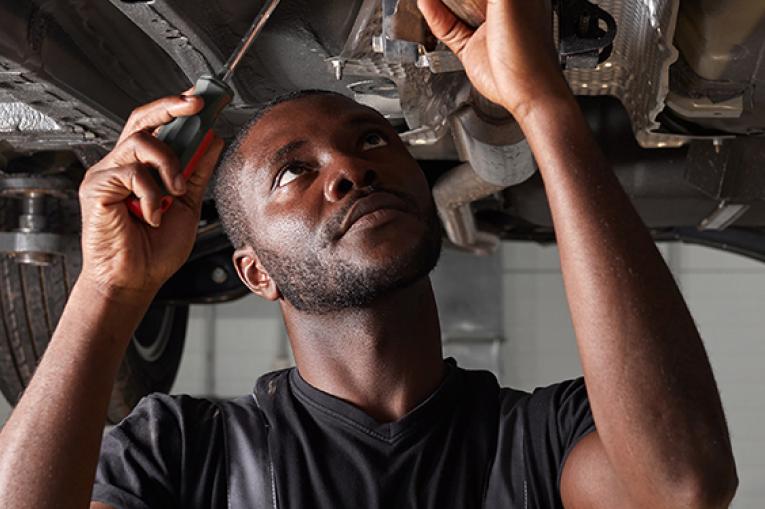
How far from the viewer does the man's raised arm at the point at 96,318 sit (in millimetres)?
1089

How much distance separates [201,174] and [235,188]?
21cm

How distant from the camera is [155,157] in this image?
3.55ft

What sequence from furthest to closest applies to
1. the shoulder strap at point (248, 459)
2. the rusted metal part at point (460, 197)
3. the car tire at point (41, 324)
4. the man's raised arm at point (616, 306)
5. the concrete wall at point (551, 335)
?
the concrete wall at point (551, 335) < the car tire at point (41, 324) < the rusted metal part at point (460, 197) < the shoulder strap at point (248, 459) < the man's raised arm at point (616, 306)

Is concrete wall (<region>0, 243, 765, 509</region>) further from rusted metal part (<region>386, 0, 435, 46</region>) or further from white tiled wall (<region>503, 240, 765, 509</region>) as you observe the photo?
rusted metal part (<region>386, 0, 435, 46</region>)

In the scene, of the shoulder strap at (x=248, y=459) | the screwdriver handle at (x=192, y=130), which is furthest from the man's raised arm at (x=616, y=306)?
the shoulder strap at (x=248, y=459)

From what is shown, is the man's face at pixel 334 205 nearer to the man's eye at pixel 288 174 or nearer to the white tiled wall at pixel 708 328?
the man's eye at pixel 288 174

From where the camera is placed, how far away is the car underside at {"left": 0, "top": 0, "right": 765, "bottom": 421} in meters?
1.40

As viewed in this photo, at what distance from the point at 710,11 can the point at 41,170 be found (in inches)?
49.2

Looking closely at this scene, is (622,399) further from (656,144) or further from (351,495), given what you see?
(656,144)

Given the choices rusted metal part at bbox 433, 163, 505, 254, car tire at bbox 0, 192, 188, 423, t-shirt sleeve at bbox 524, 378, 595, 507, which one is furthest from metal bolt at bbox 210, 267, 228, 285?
t-shirt sleeve at bbox 524, 378, 595, 507

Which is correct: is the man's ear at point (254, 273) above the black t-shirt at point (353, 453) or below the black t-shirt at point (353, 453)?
above

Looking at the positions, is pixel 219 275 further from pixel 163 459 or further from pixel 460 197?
pixel 163 459

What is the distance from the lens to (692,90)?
1.64 meters

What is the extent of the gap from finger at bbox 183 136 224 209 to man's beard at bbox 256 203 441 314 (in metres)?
0.14
